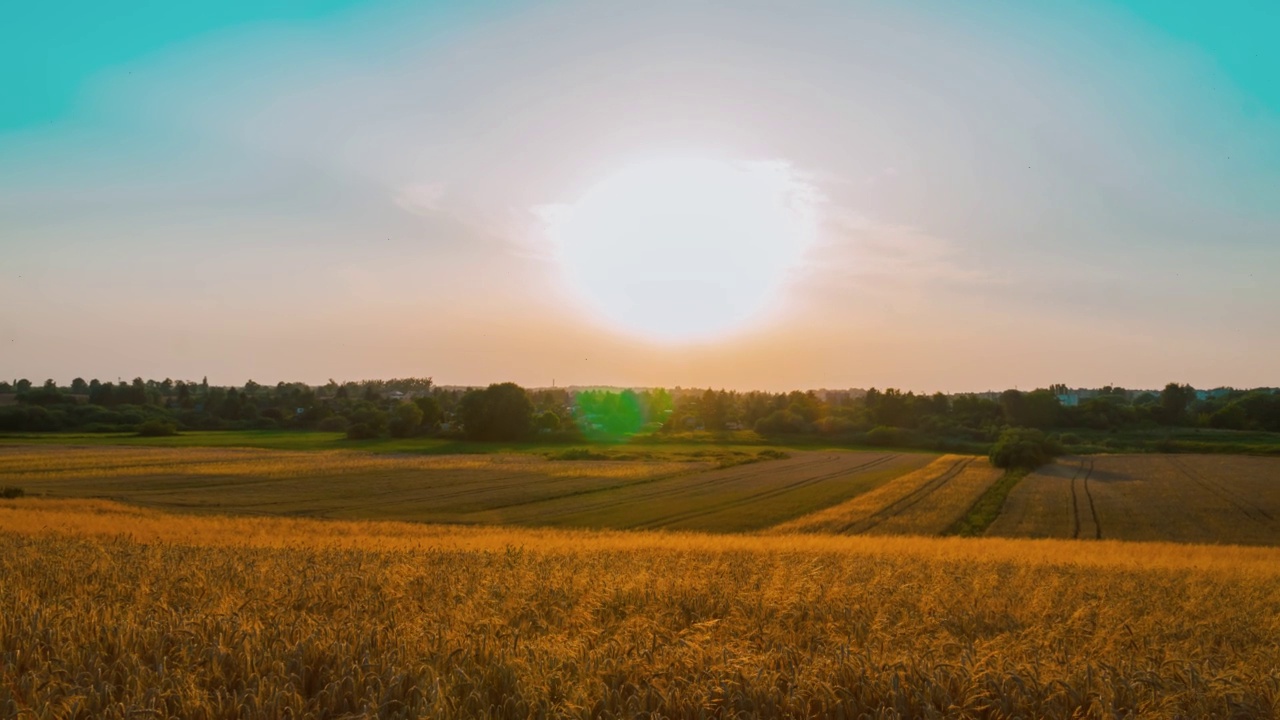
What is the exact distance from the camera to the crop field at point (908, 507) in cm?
4075

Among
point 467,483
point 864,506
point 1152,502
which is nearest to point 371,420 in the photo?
point 467,483

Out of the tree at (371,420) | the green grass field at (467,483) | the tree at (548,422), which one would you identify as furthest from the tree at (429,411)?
the green grass field at (467,483)

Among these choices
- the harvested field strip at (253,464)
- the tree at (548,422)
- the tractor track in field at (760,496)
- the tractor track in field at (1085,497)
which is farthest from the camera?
the tree at (548,422)

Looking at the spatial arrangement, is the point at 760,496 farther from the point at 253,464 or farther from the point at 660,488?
the point at 253,464

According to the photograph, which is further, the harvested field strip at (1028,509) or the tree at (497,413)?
the tree at (497,413)

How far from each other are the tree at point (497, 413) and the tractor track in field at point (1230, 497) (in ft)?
242

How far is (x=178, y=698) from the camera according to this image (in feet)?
13.0

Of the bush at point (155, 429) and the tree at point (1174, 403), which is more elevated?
the tree at point (1174, 403)

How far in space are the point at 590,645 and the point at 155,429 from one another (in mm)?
117746

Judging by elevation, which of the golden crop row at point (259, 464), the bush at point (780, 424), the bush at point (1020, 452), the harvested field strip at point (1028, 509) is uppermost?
the bush at point (780, 424)

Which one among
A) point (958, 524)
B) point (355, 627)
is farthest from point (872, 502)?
point (355, 627)

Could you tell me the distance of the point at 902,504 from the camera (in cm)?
5041

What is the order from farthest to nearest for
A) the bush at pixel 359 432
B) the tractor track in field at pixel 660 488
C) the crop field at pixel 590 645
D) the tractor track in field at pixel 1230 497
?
the bush at pixel 359 432
the tractor track in field at pixel 660 488
the tractor track in field at pixel 1230 497
the crop field at pixel 590 645

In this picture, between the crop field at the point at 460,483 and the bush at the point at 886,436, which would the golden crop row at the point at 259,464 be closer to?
the crop field at the point at 460,483
